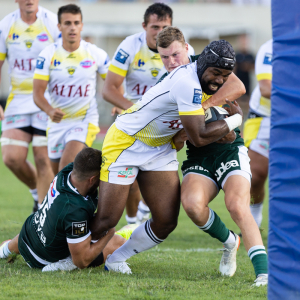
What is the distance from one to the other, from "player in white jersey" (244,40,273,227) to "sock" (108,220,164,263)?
104 inches

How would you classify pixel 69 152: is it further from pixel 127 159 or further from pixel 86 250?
pixel 86 250

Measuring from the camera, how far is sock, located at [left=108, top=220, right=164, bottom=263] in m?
4.67

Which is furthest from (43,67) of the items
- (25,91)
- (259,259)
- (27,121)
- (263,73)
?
(259,259)

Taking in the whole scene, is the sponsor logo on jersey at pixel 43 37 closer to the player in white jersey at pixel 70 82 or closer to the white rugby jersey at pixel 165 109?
the player in white jersey at pixel 70 82

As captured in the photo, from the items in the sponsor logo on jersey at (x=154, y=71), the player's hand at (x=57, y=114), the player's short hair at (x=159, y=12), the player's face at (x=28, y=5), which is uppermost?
the player's face at (x=28, y=5)

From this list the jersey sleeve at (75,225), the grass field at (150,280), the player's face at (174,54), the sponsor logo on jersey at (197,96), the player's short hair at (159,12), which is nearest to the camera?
the grass field at (150,280)

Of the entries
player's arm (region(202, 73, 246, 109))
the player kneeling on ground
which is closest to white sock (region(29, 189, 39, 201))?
the player kneeling on ground

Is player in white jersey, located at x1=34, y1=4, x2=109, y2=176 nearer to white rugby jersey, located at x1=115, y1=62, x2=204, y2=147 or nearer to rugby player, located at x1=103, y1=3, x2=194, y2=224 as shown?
rugby player, located at x1=103, y1=3, x2=194, y2=224

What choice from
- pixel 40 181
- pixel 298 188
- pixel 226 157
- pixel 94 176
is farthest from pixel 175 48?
pixel 40 181

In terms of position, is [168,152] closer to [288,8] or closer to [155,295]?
[155,295]

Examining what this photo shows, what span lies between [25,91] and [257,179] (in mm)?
3619

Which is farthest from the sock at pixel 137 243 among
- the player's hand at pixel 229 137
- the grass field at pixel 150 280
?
the player's hand at pixel 229 137

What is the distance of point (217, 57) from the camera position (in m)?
4.04

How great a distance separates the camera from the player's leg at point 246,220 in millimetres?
4121
